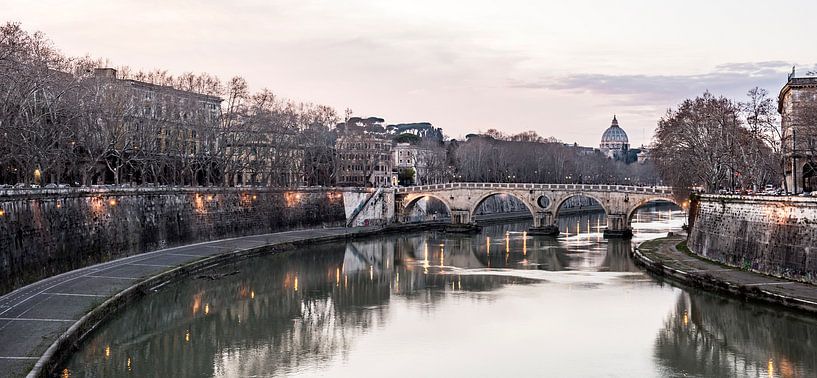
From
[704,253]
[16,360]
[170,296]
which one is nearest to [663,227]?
[704,253]

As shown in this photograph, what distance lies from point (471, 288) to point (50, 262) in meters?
18.5

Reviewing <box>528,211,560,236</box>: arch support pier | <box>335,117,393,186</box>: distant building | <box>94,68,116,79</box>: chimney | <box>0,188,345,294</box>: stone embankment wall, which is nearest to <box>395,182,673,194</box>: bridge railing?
<box>528,211,560,236</box>: arch support pier

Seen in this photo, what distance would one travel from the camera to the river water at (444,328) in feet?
82.0

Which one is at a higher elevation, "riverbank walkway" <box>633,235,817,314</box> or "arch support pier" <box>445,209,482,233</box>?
"arch support pier" <box>445,209,482,233</box>

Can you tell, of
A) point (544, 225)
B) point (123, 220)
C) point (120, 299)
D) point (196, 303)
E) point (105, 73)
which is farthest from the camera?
point (544, 225)

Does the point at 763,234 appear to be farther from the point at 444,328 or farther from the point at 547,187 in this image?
the point at 547,187

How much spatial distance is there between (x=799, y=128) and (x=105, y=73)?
45.4 metres

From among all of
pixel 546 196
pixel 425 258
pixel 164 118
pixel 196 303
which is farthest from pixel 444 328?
pixel 546 196

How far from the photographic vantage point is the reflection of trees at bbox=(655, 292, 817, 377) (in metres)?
25.0

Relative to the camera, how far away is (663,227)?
79000 millimetres

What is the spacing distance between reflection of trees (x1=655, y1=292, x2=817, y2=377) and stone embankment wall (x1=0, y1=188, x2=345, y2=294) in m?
23.3

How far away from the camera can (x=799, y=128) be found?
52.0m

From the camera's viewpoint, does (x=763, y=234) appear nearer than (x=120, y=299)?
No

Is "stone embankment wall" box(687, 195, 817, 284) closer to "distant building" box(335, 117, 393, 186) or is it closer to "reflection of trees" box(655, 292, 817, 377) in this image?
"reflection of trees" box(655, 292, 817, 377)
